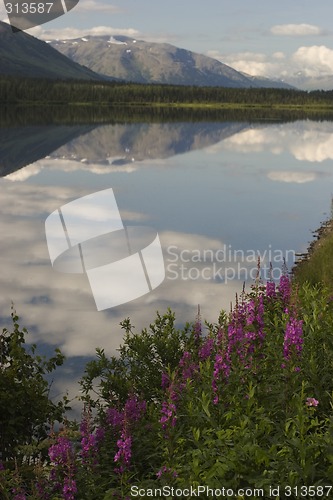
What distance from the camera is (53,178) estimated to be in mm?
46875

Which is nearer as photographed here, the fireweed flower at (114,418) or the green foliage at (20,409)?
the fireweed flower at (114,418)

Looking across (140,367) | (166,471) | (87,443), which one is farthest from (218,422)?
(140,367)

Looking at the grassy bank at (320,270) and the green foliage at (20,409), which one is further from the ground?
the green foliage at (20,409)

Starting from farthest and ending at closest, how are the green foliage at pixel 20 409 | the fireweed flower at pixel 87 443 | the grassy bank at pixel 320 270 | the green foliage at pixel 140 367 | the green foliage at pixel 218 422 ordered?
the grassy bank at pixel 320 270, the green foliage at pixel 140 367, the green foliage at pixel 20 409, the fireweed flower at pixel 87 443, the green foliage at pixel 218 422

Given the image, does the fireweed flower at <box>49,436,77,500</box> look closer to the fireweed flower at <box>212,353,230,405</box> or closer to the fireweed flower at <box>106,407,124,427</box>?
the fireweed flower at <box>106,407,124,427</box>

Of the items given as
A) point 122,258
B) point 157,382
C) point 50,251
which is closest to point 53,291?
point 122,258

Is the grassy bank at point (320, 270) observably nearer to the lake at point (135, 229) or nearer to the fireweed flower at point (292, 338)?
the lake at point (135, 229)

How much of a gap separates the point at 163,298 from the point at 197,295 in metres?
1.02

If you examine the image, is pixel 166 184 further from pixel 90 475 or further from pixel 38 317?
pixel 90 475

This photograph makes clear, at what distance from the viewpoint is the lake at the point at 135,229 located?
17.1m

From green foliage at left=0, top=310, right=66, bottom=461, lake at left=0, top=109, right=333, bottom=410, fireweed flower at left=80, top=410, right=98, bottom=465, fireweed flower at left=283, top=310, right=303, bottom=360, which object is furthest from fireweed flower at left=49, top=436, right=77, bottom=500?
lake at left=0, top=109, right=333, bottom=410

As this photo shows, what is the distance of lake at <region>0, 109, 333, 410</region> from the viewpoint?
17.1 m

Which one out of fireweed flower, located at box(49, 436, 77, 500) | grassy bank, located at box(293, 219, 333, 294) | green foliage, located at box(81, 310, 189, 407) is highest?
fireweed flower, located at box(49, 436, 77, 500)

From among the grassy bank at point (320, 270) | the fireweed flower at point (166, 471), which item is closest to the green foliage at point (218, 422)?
the fireweed flower at point (166, 471)
